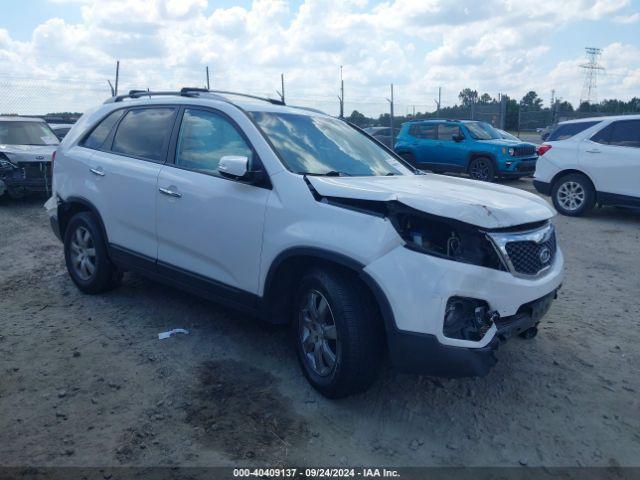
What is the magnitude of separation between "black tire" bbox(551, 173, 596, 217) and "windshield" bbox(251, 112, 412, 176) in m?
6.29

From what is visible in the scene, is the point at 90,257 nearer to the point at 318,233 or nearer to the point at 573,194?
the point at 318,233

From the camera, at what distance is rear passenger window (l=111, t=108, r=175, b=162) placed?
462 centimetres

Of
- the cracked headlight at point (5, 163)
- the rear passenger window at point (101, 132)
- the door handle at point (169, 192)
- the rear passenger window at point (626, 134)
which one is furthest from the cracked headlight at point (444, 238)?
the cracked headlight at point (5, 163)

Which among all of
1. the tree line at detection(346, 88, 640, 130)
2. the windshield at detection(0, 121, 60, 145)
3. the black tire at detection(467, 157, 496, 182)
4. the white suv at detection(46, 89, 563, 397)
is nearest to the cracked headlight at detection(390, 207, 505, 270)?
the white suv at detection(46, 89, 563, 397)

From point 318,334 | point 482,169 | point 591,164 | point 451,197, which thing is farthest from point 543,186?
point 318,334

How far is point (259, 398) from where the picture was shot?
3.53 metres

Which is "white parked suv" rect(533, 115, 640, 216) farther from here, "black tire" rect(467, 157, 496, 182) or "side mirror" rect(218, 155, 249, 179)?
"side mirror" rect(218, 155, 249, 179)

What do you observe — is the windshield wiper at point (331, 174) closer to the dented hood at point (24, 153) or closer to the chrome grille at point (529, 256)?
the chrome grille at point (529, 256)

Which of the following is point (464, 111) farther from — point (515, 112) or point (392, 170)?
point (392, 170)

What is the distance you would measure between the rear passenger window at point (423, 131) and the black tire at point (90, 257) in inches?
464

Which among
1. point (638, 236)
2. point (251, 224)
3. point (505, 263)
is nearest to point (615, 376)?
point (505, 263)

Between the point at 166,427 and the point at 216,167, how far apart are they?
186 centimetres

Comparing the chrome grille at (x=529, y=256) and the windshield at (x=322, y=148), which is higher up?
the windshield at (x=322, y=148)

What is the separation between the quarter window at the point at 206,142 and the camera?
160 inches
